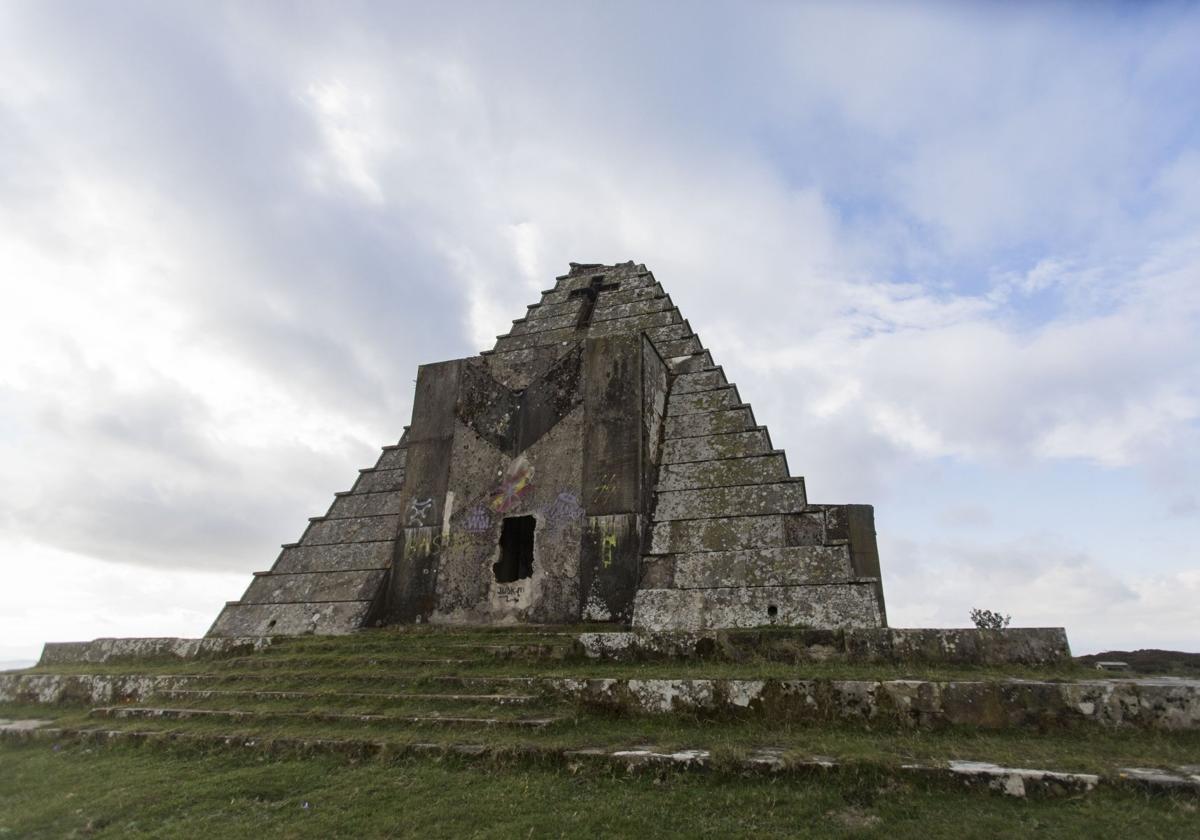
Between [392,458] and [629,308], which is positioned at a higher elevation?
[629,308]

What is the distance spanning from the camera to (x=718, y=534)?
32.0ft

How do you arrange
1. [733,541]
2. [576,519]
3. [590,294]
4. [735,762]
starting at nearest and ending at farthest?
[735,762] → [733,541] → [576,519] → [590,294]

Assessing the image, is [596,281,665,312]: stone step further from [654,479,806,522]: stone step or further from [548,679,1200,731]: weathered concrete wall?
[548,679,1200,731]: weathered concrete wall

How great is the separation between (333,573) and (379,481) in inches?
85.7

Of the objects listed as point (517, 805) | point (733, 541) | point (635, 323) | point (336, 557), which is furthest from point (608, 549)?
point (635, 323)

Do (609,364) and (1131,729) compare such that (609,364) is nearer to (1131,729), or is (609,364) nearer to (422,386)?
(422,386)

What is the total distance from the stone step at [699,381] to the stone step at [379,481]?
533 cm

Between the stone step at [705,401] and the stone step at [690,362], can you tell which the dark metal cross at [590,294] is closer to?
the stone step at [690,362]

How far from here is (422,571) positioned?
36.7 feet

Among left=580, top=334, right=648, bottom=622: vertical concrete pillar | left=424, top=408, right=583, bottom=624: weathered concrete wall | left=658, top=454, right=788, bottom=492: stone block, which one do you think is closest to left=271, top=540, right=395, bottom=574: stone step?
left=424, top=408, right=583, bottom=624: weathered concrete wall

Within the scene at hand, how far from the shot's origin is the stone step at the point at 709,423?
11289 millimetres

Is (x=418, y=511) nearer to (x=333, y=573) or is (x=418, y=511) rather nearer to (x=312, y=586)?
(x=333, y=573)

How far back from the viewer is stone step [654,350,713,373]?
12836 mm

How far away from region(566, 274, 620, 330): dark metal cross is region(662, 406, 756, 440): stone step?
447 centimetres
